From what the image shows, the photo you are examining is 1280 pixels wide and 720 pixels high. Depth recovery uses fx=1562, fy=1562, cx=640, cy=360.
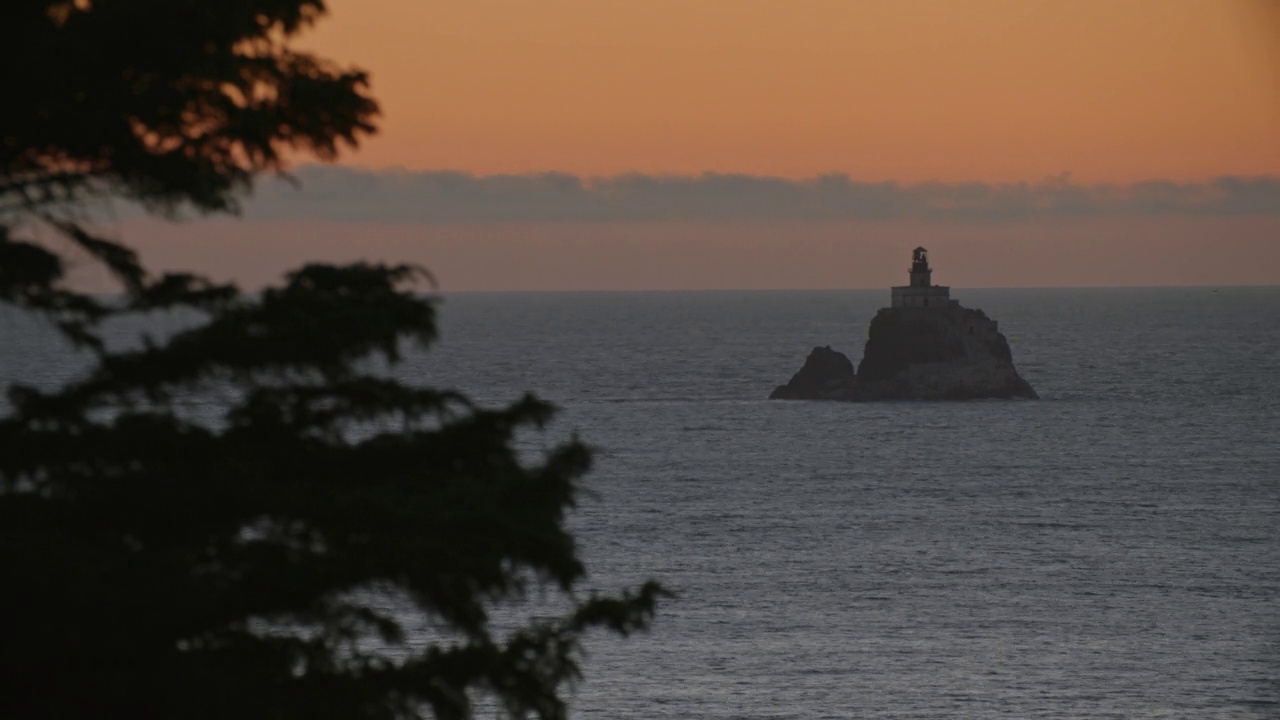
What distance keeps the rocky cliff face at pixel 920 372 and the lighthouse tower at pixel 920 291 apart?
1.55 metres

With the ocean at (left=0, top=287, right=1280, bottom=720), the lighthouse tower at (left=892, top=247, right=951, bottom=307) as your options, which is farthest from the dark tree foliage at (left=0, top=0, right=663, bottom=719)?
the lighthouse tower at (left=892, top=247, right=951, bottom=307)

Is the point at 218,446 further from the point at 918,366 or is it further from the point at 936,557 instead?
the point at 918,366

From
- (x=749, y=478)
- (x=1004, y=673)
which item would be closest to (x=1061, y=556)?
(x=1004, y=673)

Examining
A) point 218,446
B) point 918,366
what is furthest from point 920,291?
point 218,446

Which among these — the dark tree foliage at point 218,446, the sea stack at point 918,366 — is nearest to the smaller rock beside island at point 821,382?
the sea stack at point 918,366

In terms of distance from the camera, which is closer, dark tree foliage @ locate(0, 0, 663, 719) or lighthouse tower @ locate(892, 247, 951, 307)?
dark tree foliage @ locate(0, 0, 663, 719)

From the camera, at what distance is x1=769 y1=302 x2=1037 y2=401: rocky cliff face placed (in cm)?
15238

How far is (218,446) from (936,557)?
6973 centimetres

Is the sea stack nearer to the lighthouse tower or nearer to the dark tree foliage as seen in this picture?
the lighthouse tower

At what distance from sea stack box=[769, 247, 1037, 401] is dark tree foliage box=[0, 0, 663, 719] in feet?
456

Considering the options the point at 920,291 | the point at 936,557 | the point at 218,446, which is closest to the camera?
the point at 218,446

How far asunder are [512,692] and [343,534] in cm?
230

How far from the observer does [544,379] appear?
17675cm

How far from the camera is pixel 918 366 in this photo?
15538 cm
